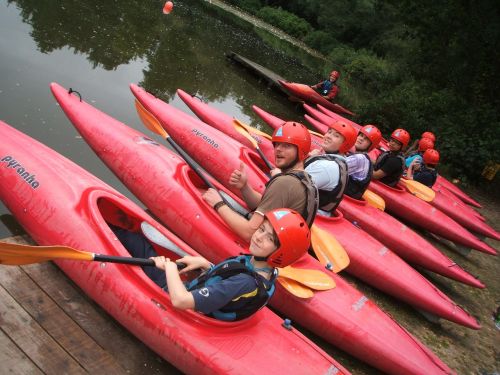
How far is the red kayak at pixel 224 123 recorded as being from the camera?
6.29 meters

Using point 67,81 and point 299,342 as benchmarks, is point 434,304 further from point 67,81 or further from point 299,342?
point 67,81

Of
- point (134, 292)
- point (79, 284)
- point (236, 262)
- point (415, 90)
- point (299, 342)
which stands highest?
point (415, 90)

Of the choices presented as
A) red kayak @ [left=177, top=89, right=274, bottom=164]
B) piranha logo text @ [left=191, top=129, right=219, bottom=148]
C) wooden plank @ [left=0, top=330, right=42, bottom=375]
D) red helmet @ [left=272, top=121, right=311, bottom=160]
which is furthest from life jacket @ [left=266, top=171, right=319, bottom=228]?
red kayak @ [left=177, top=89, right=274, bottom=164]

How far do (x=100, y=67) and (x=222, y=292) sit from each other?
6.93 metres

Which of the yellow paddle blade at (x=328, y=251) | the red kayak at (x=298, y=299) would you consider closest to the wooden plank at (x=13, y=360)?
the red kayak at (x=298, y=299)

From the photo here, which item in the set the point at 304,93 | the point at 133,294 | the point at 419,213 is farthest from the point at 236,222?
the point at 304,93

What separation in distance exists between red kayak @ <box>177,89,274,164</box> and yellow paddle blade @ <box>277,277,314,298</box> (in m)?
3.21

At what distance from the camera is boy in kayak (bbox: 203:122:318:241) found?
9.30 ft

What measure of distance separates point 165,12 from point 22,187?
13674 mm

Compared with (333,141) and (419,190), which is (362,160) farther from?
(419,190)

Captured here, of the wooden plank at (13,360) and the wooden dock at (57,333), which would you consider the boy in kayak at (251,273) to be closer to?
the wooden dock at (57,333)

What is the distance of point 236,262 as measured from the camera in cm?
234

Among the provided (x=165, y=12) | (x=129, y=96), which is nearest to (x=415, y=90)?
(x=165, y=12)

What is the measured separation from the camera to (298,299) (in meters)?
3.44
